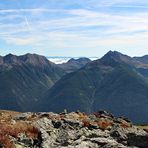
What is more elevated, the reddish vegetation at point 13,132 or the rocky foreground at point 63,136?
the reddish vegetation at point 13,132

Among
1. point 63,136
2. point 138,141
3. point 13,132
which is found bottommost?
point 63,136

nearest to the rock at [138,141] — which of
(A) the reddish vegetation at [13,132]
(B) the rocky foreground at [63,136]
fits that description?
(B) the rocky foreground at [63,136]

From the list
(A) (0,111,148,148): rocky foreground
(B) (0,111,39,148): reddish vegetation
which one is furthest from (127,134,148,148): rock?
(B) (0,111,39,148): reddish vegetation

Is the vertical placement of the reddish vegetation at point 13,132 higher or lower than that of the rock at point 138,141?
higher

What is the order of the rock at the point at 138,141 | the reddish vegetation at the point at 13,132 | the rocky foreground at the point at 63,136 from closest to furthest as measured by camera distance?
the reddish vegetation at the point at 13,132 → the rocky foreground at the point at 63,136 → the rock at the point at 138,141

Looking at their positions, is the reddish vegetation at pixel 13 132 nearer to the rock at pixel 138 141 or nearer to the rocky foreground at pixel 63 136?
the rocky foreground at pixel 63 136

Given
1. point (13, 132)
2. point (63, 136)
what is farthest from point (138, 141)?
point (13, 132)

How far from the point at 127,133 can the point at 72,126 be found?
5266mm

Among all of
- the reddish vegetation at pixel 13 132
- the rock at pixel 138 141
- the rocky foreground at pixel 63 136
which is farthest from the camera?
the rock at pixel 138 141

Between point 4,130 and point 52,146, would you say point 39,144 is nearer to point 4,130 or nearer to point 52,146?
point 52,146

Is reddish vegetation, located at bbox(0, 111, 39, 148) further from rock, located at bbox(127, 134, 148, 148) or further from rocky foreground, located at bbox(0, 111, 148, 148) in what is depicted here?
rock, located at bbox(127, 134, 148, 148)

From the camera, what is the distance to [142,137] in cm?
2753

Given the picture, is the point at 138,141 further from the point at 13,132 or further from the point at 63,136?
the point at 13,132

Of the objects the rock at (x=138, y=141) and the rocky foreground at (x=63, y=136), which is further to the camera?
the rock at (x=138, y=141)
